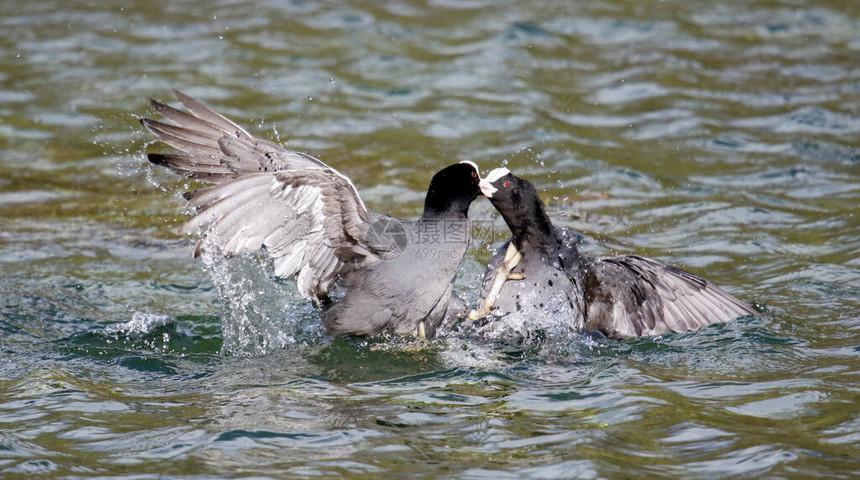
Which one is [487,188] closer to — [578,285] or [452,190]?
[452,190]

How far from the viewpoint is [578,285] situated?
541 cm

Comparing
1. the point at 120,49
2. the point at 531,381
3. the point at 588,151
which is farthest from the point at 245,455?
the point at 120,49

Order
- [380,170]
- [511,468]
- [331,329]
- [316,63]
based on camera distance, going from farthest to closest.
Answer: [316,63]
[380,170]
[331,329]
[511,468]

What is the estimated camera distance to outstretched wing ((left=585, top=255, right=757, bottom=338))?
5438 millimetres

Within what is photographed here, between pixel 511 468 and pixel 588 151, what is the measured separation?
5.34m

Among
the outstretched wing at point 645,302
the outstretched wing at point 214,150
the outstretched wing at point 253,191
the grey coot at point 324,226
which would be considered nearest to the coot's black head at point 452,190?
the grey coot at point 324,226

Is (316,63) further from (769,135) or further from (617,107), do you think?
(769,135)

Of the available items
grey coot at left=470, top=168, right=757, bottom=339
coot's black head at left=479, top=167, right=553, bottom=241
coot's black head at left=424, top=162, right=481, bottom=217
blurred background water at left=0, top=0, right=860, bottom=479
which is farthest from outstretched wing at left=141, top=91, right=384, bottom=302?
grey coot at left=470, top=168, right=757, bottom=339

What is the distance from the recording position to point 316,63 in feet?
34.1

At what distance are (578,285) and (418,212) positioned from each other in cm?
220

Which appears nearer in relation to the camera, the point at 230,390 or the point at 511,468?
the point at 511,468

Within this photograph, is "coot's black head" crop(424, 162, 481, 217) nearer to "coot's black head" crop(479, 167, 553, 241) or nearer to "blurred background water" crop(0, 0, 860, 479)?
"coot's black head" crop(479, 167, 553, 241)

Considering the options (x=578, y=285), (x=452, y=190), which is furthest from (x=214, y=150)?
(x=578, y=285)

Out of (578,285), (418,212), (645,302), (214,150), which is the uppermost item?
(214,150)
